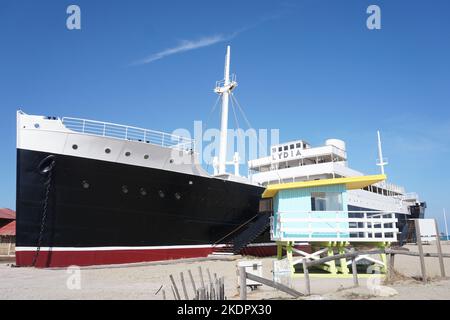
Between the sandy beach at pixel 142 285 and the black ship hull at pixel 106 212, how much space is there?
104 cm

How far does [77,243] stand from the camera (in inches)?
668

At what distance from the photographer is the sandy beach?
10.0m

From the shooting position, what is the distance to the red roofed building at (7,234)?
103 feet

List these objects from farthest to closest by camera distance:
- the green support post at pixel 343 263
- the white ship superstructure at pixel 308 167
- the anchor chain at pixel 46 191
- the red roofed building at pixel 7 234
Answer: the red roofed building at pixel 7 234 → the white ship superstructure at pixel 308 167 → the anchor chain at pixel 46 191 → the green support post at pixel 343 263

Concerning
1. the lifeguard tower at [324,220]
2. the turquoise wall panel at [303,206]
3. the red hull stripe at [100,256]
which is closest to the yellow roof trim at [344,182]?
the lifeguard tower at [324,220]

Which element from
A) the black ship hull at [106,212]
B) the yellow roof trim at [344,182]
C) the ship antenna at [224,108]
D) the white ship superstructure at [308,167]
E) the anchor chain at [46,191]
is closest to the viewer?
the yellow roof trim at [344,182]

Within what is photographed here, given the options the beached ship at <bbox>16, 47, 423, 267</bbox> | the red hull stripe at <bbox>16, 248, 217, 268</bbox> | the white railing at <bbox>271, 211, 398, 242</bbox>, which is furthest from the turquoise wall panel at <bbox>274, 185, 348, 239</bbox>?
the red hull stripe at <bbox>16, 248, 217, 268</bbox>

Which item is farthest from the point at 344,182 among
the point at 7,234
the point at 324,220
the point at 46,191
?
the point at 7,234

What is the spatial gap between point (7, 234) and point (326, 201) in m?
29.0

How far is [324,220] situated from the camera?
14188 mm

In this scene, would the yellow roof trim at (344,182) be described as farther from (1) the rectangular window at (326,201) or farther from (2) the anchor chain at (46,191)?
(2) the anchor chain at (46,191)

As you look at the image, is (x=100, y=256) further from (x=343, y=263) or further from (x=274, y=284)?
(x=274, y=284)
